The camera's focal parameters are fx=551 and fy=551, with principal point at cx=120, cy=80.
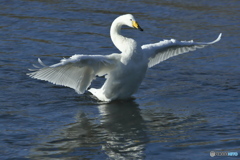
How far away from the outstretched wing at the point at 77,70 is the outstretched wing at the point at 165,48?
1.04 m

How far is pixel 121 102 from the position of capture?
10078 millimetres

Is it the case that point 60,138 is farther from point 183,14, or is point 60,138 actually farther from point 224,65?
point 183,14

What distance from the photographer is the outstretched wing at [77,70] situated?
347 inches

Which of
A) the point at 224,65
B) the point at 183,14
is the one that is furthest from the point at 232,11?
the point at 224,65

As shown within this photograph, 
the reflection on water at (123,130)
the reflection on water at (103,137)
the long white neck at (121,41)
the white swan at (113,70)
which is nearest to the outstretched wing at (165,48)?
the white swan at (113,70)

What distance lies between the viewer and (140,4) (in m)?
17.8

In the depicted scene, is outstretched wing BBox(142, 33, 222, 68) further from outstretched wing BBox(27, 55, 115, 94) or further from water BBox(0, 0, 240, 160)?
outstretched wing BBox(27, 55, 115, 94)

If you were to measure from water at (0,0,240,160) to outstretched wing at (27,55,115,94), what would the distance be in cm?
52

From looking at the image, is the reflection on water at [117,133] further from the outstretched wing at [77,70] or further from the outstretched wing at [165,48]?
the outstretched wing at [165,48]

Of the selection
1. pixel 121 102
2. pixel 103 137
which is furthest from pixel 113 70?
pixel 103 137

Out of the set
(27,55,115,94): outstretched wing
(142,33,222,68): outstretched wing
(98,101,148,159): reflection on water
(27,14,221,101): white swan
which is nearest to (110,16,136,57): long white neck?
(27,14,221,101): white swan

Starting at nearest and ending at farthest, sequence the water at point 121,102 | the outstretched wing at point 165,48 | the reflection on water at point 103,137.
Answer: the reflection on water at point 103,137 → the water at point 121,102 → the outstretched wing at point 165,48

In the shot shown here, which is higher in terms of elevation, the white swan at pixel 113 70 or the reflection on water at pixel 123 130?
the white swan at pixel 113 70

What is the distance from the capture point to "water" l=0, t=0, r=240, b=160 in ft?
25.3
